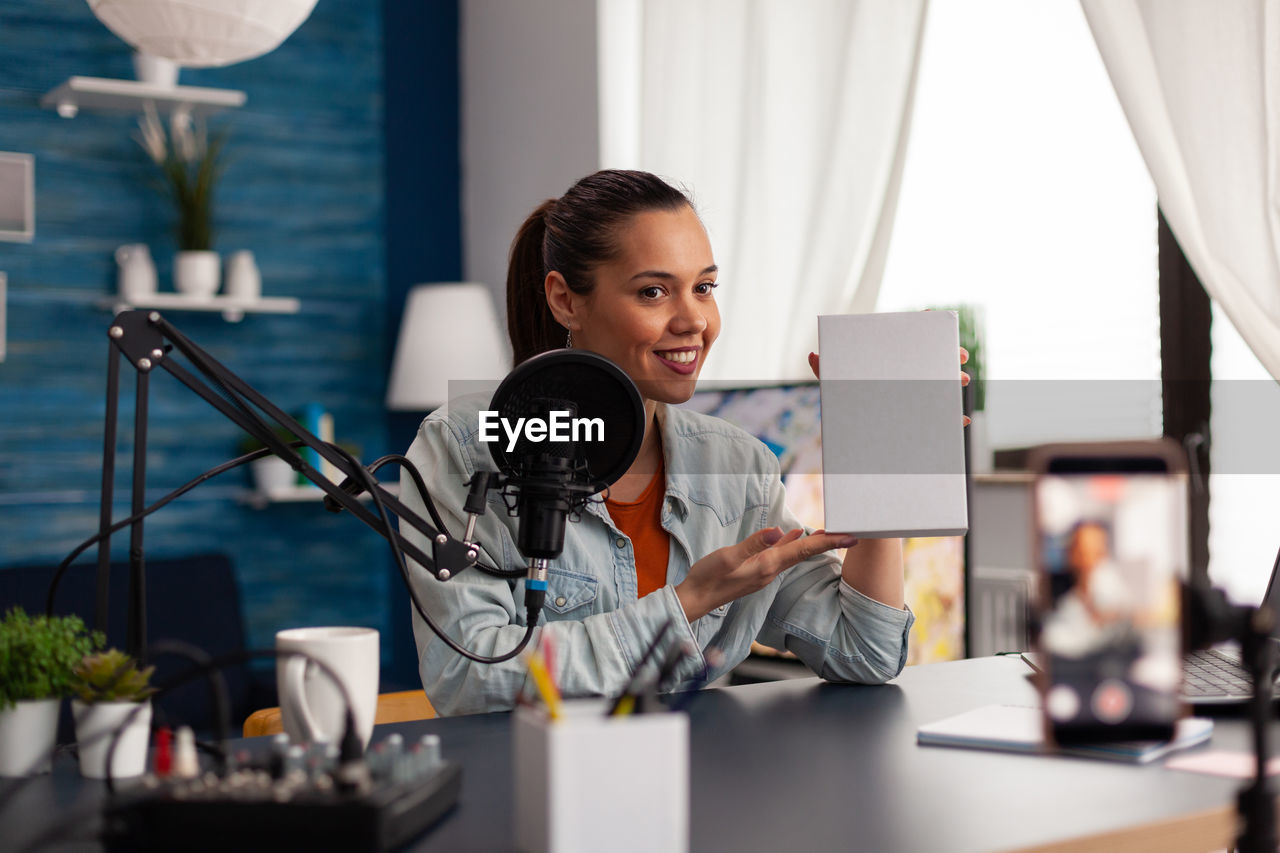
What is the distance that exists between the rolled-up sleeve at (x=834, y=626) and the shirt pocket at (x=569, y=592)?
0.22 m

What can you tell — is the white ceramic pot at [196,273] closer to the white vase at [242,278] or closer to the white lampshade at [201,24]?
the white vase at [242,278]

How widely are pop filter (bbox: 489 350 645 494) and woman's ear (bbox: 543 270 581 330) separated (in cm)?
65

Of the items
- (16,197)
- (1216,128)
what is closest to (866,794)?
(1216,128)

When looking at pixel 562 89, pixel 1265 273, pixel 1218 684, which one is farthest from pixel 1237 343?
pixel 562 89

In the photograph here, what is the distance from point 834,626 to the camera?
1371mm

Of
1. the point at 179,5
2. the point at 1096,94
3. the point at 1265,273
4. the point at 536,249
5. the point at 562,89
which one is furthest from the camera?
the point at 562,89

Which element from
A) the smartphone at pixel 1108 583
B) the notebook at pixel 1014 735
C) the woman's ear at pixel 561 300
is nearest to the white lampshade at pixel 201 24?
the woman's ear at pixel 561 300

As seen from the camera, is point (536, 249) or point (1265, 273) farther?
point (1265, 273)

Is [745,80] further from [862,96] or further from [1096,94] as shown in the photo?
[1096,94]

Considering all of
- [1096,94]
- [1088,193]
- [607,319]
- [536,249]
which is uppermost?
[1096,94]

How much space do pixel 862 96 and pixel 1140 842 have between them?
2.22 m

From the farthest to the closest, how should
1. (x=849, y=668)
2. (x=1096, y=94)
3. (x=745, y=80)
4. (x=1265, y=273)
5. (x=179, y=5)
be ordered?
(x=745, y=80) < (x=1096, y=94) < (x=179, y=5) < (x=1265, y=273) < (x=849, y=668)

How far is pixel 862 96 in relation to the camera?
2.75 m

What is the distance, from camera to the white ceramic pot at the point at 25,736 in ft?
3.04
